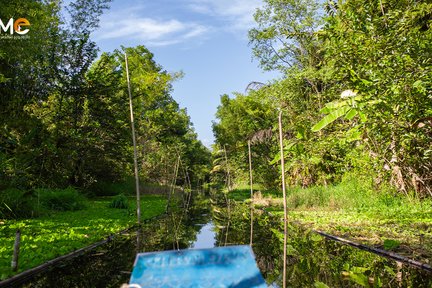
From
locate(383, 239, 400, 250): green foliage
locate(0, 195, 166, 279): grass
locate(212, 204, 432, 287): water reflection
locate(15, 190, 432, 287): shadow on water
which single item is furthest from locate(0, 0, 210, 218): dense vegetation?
locate(383, 239, 400, 250): green foliage

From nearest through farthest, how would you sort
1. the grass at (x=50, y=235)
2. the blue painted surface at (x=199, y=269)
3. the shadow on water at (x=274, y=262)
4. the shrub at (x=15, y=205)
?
1. the blue painted surface at (x=199, y=269)
2. the shadow on water at (x=274, y=262)
3. the grass at (x=50, y=235)
4. the shrub at (x=15, y=205)

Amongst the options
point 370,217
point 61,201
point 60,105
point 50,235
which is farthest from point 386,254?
point 60,105

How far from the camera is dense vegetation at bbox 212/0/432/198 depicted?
371 inches

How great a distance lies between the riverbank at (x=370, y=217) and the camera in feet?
31.9

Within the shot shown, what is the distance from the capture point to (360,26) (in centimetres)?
1198

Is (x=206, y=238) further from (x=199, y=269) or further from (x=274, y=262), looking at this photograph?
(x=199, y=269)

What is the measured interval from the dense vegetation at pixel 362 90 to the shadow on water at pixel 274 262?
2750mm

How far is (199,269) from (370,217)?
1124cm

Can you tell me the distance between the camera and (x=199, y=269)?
5.92 metres

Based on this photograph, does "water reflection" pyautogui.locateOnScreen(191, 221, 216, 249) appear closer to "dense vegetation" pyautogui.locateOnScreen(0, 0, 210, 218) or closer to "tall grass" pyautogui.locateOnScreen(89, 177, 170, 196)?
"dense vegetation" pyautogui.locateOnScreen(0, 0, 210, 218)

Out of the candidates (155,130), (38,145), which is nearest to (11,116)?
(38,145)

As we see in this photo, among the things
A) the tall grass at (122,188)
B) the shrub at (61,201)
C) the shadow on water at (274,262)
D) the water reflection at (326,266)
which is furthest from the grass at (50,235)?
the tall grass at (122,188)

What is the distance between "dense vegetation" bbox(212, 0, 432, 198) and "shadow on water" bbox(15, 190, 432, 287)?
2.75 meters

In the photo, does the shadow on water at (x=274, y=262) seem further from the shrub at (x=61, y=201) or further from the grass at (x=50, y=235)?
the shrub at (x=61, y=201)
